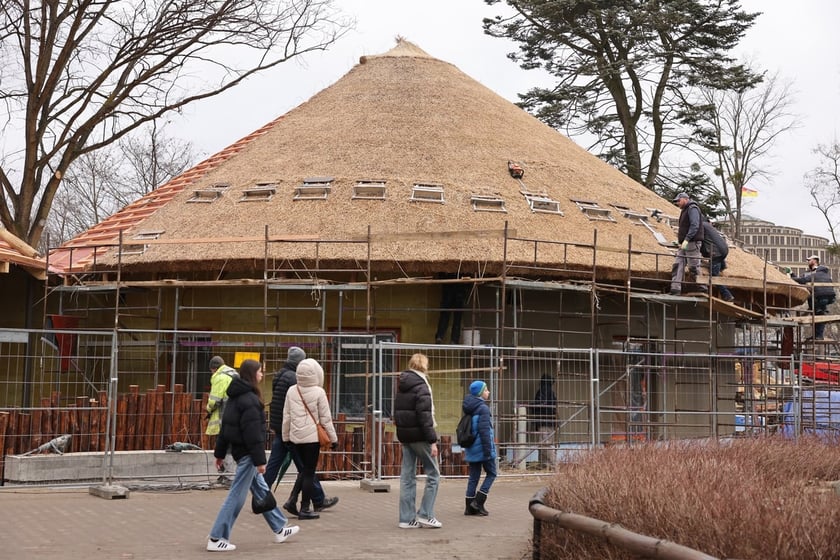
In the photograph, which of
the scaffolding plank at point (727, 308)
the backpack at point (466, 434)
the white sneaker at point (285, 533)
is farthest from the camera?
the scaffolding plank at point (727, 308)

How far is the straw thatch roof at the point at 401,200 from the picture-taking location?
2028 cm

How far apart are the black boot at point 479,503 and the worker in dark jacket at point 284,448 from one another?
5.49ft

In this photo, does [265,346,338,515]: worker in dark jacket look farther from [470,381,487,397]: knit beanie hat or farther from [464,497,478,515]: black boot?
[470,381,487,397]: knit beanie hat

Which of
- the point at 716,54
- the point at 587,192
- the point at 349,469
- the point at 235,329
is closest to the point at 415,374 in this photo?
the point at 349,469

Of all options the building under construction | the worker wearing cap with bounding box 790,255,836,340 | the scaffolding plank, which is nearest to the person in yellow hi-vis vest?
the building under construction

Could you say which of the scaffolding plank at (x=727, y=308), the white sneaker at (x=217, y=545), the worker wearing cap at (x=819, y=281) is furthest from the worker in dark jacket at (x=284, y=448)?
the worker wearing cap at (x=819, y=281)

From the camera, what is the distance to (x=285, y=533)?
1063 centimetres

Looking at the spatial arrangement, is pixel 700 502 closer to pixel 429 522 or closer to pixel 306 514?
pixel 429 522

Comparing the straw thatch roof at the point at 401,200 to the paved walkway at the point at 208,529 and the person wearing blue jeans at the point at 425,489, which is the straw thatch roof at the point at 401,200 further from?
the person wearing blue jeans at the point at 425,489

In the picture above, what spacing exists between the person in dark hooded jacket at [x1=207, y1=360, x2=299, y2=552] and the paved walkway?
10.5 inches

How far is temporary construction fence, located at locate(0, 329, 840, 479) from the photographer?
1552 centimetres

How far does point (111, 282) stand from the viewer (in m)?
21.4

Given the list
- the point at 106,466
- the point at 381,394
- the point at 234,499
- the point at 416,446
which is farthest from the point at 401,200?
the point at 234,499

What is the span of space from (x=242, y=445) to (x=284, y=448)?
1.95m
